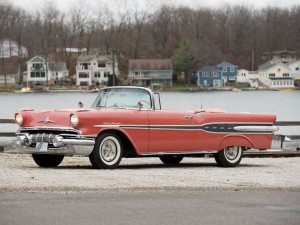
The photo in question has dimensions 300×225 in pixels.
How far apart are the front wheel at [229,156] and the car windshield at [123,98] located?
1784mm

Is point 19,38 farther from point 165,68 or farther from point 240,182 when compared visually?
point 240,182

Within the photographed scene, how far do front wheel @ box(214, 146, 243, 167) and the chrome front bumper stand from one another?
10.0ft

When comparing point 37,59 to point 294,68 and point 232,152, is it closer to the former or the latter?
point 294,68

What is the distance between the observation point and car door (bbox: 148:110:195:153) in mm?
16031

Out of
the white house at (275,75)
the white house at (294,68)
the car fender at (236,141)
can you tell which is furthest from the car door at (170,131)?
the white house at (294,68)

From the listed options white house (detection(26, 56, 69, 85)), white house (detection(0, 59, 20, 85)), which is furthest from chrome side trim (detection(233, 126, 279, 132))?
white house (detection(0, 59, 20, 85))

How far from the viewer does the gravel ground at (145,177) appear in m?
12.1

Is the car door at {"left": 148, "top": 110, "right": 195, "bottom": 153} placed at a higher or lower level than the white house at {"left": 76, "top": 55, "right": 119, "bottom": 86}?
lower

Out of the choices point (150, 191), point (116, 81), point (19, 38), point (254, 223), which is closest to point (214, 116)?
point (150, 191)

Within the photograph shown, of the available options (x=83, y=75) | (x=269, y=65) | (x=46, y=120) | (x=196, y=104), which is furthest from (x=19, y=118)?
(x=269, y=65)

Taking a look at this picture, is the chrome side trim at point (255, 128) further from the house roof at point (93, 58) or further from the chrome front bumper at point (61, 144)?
the house roof at point (93, 58)

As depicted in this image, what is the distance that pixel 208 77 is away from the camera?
164 m

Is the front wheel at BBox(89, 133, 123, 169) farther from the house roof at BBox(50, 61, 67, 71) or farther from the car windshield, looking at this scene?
the house roof at BBox(50, 61, 67, 71)

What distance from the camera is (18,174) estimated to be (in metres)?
13.8
